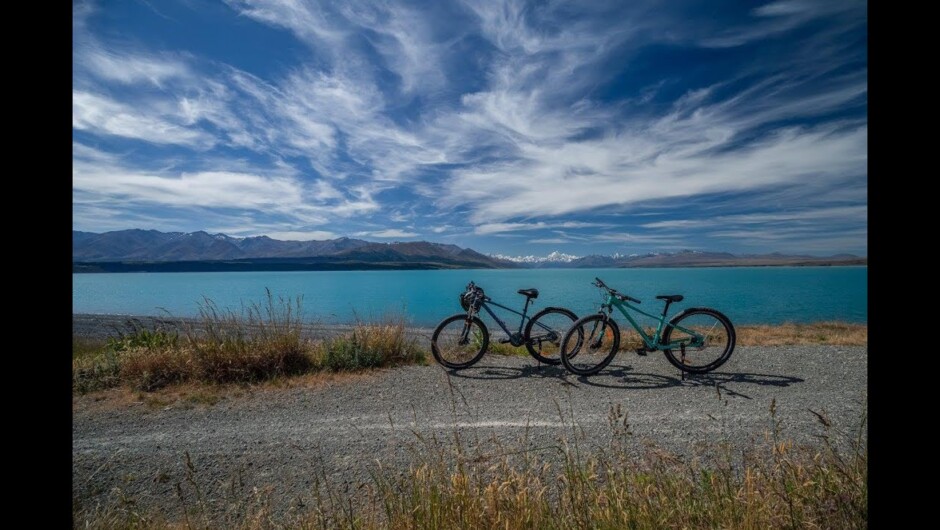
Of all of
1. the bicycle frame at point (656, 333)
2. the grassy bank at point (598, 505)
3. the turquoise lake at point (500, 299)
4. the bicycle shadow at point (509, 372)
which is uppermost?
the bicycle frame at point (656, 333)

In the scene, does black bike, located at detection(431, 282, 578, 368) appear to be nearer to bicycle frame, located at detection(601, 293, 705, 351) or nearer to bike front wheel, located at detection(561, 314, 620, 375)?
bike front wheel, located at detection(561, 314, 620, 375)

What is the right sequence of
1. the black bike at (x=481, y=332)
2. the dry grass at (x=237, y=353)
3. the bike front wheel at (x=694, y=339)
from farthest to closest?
1. the black bike at (x=481, y=332)
2. the bike front wheel at (x=694, y=339)
3. the dry grass at (x=237, y=353)

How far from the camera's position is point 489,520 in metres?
2.73

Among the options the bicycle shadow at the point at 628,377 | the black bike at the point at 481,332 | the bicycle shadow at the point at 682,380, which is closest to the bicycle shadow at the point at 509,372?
the bicycle shadow at the point at 628,377

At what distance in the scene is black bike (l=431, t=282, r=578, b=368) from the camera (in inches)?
336

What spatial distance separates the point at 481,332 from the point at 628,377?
2.82 meters

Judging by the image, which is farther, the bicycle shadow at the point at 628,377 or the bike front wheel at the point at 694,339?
the bike front wheel at the point at 694,339

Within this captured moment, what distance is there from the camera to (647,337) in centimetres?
798

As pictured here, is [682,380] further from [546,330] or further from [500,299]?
[500,299]

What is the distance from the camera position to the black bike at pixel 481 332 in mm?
8531

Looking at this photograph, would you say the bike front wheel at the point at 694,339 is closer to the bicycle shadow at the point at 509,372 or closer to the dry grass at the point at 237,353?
the bicycle shadow at the point at 509,372

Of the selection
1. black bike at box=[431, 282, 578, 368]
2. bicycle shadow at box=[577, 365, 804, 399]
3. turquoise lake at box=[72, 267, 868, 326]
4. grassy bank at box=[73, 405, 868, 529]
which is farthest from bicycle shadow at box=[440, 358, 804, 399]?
grassy bank at box=[73, 405, 868, 529]

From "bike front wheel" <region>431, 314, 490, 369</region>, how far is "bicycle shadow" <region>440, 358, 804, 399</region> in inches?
10.3
